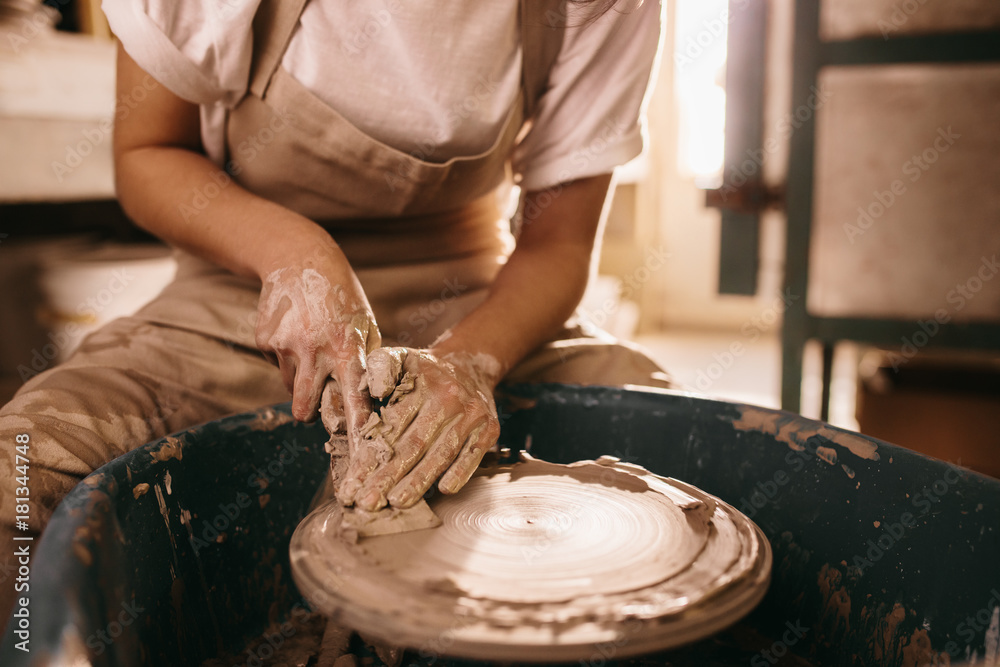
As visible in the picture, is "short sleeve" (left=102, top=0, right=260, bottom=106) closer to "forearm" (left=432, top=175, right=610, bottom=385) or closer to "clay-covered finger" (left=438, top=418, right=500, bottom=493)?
"forearm" (left=432, top=175, right=610, bottom=385)

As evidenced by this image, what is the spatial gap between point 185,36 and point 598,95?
564 mm

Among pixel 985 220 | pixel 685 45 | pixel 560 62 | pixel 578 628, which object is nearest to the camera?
pixel 578 628

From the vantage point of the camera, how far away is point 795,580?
0.86 meters

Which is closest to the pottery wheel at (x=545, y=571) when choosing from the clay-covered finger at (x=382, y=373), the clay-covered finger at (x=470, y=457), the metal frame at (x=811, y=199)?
the clay-covered finger at (x=470, y=457)

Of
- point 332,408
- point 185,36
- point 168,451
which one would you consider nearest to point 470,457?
point 332,408

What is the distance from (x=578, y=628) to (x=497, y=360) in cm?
43

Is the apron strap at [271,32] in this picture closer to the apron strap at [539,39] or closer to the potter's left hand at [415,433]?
the apron strap at [539,39]

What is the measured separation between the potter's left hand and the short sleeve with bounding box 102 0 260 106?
44cm

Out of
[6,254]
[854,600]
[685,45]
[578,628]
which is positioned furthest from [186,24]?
[685,45]

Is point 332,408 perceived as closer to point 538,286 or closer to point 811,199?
point 538,286

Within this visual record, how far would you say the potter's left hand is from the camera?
0.69 metres

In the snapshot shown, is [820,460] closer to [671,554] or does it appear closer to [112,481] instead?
[671,554]

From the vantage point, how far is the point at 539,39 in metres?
1.04

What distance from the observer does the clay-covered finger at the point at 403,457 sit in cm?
68
